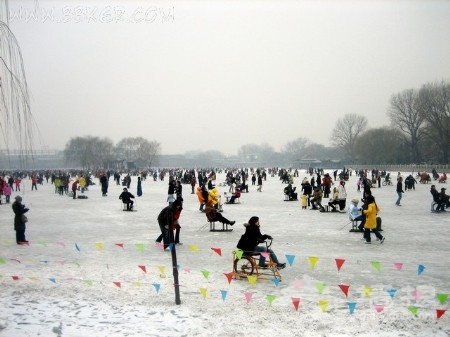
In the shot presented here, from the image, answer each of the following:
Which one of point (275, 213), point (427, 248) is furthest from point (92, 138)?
→ point (427, 248)

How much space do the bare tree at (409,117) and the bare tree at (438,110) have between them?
524 cm

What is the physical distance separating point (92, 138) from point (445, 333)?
121273 mm

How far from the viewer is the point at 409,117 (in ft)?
227

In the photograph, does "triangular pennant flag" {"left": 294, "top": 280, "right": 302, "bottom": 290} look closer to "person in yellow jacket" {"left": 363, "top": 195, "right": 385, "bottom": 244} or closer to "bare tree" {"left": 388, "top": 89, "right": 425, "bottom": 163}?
"person in yellow jacket" {"left": 363, "top": 195, "right": 385, "bottom": 244}

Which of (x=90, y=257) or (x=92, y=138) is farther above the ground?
(x=92, y=138)

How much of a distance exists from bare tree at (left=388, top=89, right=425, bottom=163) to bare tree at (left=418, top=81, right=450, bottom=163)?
5.24 meters

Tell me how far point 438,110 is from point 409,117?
33.0 ft

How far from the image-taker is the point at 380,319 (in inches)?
208

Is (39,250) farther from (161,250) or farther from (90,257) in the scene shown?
(161,250)

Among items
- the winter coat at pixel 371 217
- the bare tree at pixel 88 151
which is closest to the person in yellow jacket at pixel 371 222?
the winter coat at pixel 371 217

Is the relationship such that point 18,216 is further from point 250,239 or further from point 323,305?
point 323,305

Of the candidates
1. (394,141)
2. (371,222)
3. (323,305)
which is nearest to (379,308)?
(323,305)

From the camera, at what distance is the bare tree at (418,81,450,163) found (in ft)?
190

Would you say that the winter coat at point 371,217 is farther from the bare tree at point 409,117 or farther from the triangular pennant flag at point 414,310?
the bare tree at point 409,117
